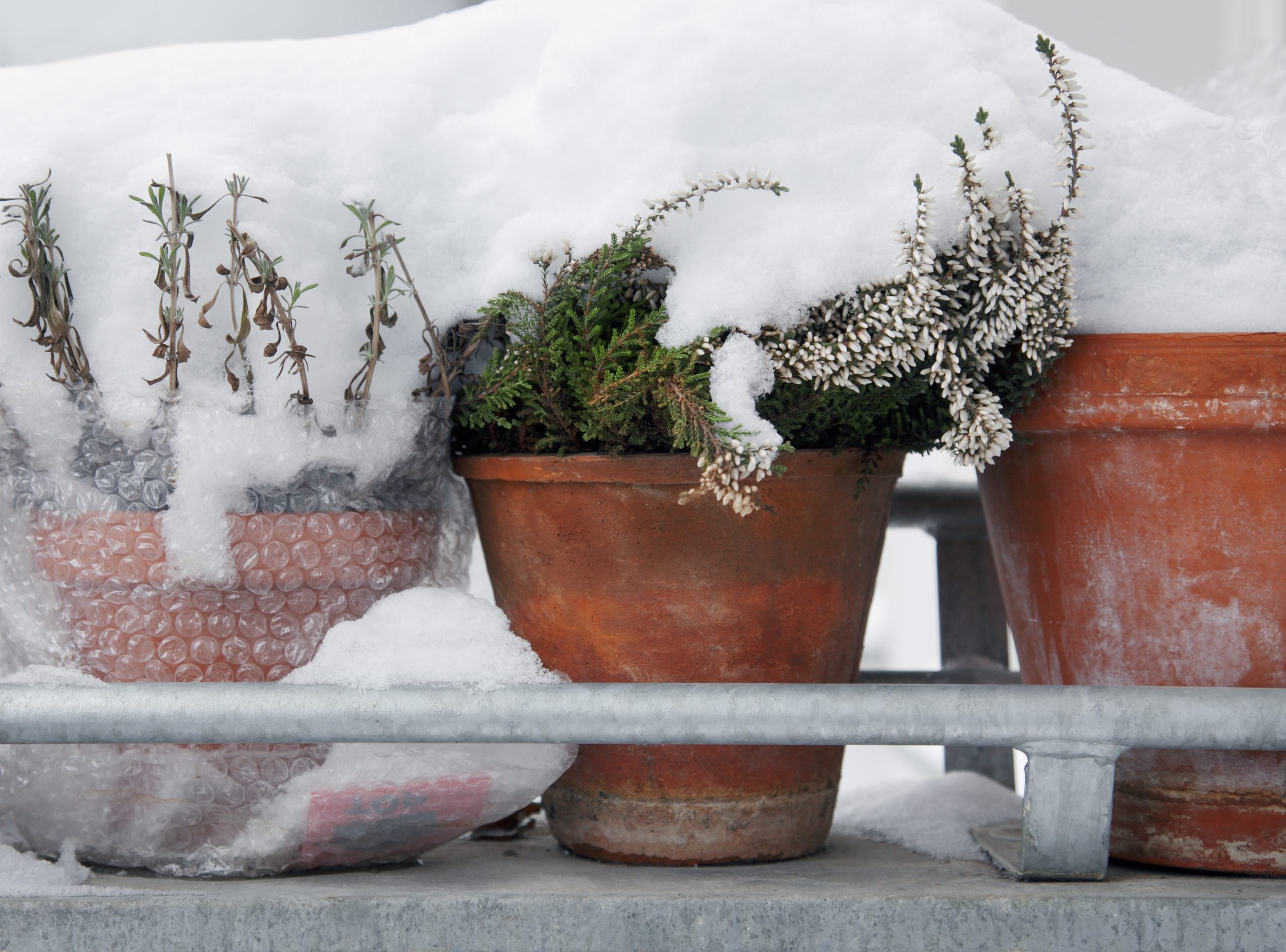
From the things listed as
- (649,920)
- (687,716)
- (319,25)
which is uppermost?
(319,25)

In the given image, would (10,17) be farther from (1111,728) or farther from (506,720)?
(1111,728)

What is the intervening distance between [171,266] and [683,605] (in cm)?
48

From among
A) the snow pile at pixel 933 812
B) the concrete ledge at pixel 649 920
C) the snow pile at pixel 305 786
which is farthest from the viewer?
the snow pile at pixel 933 812

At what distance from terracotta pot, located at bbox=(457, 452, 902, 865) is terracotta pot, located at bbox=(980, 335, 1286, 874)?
17 cm

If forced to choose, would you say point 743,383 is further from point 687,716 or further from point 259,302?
point 259,302

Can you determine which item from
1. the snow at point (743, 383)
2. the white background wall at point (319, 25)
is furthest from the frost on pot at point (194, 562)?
the white background wall at point (319, 25)

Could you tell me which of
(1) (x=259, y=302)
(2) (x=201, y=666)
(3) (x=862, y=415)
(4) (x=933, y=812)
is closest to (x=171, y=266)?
(1) (x=259, y=302)

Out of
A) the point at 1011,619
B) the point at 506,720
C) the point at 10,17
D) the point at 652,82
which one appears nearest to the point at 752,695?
the point at 506,720

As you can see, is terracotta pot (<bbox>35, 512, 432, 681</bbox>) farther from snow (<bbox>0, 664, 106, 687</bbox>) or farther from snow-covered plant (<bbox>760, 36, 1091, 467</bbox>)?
snow-covered plant (<bbox>760, 36, 1091, 467</bbox>)

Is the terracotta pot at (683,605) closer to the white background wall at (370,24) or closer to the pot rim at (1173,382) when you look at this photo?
the pot rim at (1173,382)

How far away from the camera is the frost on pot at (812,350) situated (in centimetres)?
77

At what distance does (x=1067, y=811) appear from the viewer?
30.7 inches

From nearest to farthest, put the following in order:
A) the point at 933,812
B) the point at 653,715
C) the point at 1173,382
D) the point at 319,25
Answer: the point at 653,715, the point at 1173,382, the point at 933,812, the point at 319,25

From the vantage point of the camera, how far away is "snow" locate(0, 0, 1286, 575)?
817mm
